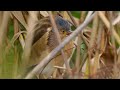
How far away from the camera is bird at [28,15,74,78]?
1.71m

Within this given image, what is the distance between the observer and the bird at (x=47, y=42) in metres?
1.71

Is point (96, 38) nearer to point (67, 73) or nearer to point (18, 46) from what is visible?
point (67, 73)

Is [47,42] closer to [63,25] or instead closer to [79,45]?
[63,25]

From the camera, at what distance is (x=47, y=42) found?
1.82m

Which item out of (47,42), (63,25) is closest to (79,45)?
(63,25)

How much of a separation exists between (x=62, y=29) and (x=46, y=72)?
0.21 metres

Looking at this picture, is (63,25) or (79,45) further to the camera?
(63,25)

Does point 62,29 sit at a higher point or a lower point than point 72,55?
higher

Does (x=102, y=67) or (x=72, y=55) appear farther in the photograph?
(x=72, y=55)

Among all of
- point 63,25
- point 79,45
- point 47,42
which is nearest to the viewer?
point 79,45

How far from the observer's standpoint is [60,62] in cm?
176

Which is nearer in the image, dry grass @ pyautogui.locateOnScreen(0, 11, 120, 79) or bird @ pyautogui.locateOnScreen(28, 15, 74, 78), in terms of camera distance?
dry grass @ pyautogui.locateOnScreen(0, 11, 120, 79)

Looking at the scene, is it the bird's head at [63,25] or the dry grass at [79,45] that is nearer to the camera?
the dry grass at [79,45]

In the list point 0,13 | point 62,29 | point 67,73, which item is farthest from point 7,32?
point 67,73
